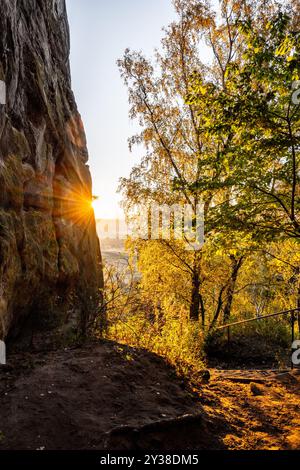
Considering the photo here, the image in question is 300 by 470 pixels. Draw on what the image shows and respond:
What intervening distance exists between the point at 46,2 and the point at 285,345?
15806 millimetres

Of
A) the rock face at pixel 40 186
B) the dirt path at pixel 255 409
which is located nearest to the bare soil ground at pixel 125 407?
the dirt path at pixel 255 409

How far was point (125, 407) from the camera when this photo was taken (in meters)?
4.25

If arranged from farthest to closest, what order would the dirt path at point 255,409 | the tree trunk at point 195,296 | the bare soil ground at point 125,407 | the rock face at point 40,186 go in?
the tree trunk at point 195,296
the rock face at point 40,186
the dirt path at point 255,409
the bare soil ground at point 125,407

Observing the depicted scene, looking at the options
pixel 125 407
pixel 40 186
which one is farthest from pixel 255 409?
pixel 40 186

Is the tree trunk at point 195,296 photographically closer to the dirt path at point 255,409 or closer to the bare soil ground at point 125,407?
the dirt path at point 255,409

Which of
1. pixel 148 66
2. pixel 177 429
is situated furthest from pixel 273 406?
pixel 148 66

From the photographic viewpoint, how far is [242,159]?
6426 mm

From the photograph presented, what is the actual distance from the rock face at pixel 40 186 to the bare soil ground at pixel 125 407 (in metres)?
1.52

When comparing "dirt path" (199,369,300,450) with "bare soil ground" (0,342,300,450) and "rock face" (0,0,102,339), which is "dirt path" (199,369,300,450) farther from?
"rock face" (0,0,102,339)

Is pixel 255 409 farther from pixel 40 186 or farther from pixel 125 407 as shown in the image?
pixel 40 186

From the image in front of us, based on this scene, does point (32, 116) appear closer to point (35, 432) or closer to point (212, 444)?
point (35, 432)

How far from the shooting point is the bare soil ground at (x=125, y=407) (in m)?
3.46

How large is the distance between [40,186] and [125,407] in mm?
6331
